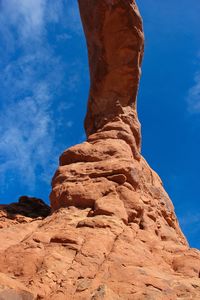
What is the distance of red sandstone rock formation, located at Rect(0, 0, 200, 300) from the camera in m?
10.3

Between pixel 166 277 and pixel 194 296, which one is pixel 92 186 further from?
pixel 194 296

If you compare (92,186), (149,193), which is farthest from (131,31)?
(92,186)

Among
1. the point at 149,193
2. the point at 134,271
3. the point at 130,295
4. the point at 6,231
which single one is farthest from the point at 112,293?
the point at 149,193

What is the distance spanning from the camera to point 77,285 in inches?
407

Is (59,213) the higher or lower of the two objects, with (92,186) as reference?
lower

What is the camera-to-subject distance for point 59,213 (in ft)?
50.1

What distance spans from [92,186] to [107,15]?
34.5 feet

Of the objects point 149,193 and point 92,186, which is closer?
point 92,186

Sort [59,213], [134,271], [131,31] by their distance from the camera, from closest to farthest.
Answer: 1. [134,271]
2. [59,213]
3. [131,31]

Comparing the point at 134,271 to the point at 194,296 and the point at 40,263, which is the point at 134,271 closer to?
the point at 194,296

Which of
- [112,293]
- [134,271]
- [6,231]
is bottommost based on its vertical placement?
[112,293]

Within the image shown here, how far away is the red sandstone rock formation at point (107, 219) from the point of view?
10312 mm

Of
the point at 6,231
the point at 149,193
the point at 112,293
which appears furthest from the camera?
the point at 149,193

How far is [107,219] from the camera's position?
13.6 m
